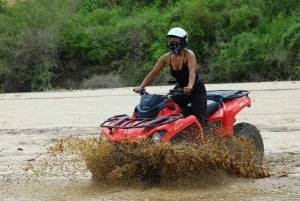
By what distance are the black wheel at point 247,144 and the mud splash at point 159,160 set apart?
0.07 m

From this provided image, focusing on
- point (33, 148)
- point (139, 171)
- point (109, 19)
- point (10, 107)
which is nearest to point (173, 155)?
point (139, 171)

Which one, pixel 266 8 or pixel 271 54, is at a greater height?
pixel 266 8

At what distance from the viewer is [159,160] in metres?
7.25

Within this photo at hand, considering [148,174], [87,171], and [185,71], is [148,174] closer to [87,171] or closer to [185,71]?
[185,71]

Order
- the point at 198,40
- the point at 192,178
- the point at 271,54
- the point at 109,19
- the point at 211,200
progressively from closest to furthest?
the point at 211,200 < the point at 192,178 < the point at 271,54 < the point at 198,40 < the point at 109,19

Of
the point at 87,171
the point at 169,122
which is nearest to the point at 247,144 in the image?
the point at 169,122

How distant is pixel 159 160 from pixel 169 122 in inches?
15.9

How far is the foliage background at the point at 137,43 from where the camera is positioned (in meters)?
34.7

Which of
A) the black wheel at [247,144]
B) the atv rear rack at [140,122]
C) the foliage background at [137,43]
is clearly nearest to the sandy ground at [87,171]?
the black wheel at [247,144]

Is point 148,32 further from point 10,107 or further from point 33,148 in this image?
point 33,148

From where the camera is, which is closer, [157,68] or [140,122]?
[140,122]

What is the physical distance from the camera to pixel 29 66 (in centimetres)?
3847

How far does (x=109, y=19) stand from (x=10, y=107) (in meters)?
25.4

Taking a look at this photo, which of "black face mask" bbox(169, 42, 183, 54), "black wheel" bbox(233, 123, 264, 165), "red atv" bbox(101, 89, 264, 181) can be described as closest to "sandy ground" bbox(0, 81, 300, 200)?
"black wheel" bbox(233, 123, 264, 165)
